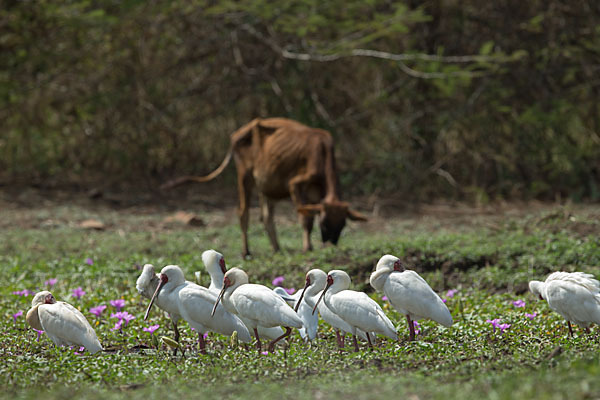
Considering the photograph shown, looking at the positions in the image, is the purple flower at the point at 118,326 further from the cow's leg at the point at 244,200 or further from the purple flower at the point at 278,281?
the cow's leg at the point at 244,200

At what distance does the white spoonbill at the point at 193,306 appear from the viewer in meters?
5.84

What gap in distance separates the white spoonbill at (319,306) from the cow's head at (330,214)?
4380mm

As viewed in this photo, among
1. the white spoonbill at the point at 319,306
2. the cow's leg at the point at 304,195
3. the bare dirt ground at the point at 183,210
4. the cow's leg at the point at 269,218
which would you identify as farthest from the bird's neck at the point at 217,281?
the bare dirt ground at the point at 183,210

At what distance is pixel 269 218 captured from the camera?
38.3 ft

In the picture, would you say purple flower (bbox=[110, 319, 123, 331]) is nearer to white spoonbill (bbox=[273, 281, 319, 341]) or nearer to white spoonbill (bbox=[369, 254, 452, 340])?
white spoonbill (bbox=[273, 281, 319, 341])

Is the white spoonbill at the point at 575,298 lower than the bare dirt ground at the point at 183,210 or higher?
higher

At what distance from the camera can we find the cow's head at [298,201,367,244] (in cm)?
1060

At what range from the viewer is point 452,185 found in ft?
57.3

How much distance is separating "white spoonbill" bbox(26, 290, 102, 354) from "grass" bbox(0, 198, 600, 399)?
0.12 metres

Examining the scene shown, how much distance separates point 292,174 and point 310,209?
965 mm

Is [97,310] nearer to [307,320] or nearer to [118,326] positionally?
[118,326]

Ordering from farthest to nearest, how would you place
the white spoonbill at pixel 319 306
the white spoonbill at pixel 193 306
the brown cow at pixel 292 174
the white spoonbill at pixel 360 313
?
Answer: the brown cow at pixel 292 174
the white spoonbill at pixel 319 306
the white spoonbill at pixel 193 306
the white spoonbill at pixel 360 313

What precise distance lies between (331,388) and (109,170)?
1539 centimetres

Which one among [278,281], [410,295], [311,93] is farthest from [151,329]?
[311,93]
